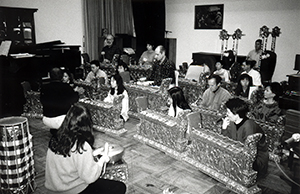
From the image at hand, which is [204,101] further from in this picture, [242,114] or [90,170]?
[90,170]

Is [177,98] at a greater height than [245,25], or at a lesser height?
lesser

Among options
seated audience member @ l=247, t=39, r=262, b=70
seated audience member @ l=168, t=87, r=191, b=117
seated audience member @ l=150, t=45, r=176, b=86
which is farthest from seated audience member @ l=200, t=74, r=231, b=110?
seated audience member @ l=247, t=39, r=262, b=70

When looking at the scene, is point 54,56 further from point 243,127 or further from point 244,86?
point 243,127

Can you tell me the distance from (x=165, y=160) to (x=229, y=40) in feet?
25.2

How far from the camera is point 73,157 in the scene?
237 cm

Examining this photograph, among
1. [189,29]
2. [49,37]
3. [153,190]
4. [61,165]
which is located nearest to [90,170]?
[61,165]

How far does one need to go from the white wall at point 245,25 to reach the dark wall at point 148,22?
1.69ft

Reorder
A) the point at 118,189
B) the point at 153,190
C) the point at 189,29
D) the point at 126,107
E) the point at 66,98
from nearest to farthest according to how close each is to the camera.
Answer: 1. the point at 118,189
2. the point at 153,190
3. the point at 66,98
4. the point at 126,107
5. the point at 189,29

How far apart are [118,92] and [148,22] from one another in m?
7.76

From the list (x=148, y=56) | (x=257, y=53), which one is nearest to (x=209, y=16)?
(x=257, y=53)

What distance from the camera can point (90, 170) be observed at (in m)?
2.40

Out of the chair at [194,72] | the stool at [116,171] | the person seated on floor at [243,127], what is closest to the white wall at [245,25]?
the chair at [194,72]

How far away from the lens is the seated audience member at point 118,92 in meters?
5.56

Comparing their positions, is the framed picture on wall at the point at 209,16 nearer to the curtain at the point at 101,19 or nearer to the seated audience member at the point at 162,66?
the curtain at the point at 101,19
